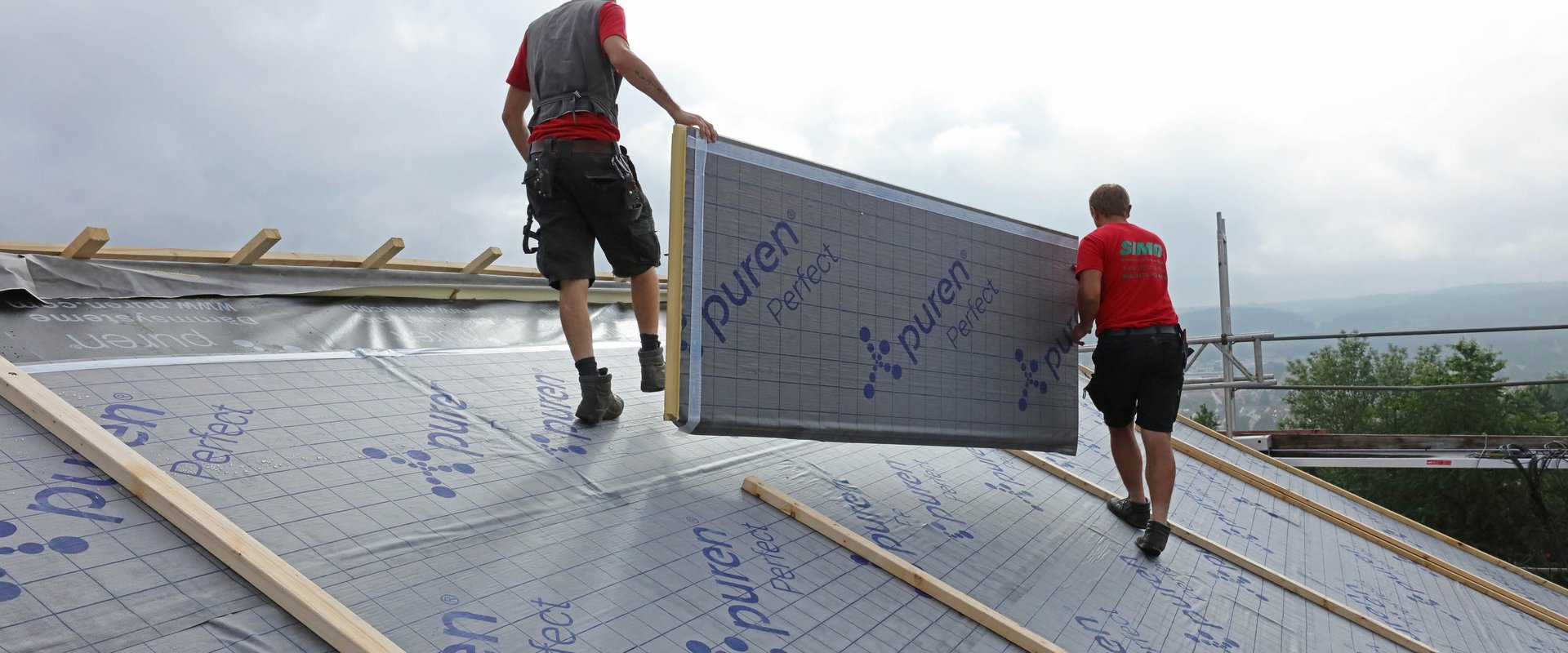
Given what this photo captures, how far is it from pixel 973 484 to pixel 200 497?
2180 millimetres

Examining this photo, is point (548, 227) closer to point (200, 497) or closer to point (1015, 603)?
point (200, 497)

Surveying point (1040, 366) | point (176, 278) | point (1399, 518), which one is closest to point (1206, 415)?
point (1399, 518)

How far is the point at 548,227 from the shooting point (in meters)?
2.55

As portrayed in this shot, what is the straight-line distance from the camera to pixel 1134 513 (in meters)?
A: 3.06

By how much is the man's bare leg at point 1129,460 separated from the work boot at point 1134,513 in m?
0.02

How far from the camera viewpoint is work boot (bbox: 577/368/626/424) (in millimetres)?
2508

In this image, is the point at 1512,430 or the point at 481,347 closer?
the point at 481,347

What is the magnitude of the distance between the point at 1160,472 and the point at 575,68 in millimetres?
2188

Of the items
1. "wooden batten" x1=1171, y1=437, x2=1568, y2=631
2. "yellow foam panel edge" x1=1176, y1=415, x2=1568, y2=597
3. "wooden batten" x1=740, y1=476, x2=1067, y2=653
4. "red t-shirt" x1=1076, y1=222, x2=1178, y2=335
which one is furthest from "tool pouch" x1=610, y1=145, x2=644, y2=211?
"yellow foam panel edge" x1=1176, y1=415, x2=1568, y2=597

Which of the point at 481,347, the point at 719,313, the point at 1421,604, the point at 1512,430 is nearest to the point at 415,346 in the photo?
the point at 481,347

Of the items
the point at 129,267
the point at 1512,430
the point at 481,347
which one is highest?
the point at 129,267

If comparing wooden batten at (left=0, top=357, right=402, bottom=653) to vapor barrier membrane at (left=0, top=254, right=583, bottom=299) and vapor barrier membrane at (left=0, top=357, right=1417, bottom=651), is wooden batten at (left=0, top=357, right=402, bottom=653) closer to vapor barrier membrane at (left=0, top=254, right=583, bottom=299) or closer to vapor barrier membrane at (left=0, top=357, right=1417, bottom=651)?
vapor barrier membrane at (left=0, top=357, right=1417, bottom=651)

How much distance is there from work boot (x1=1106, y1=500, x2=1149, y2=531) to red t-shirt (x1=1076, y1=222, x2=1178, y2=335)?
24.1 inches

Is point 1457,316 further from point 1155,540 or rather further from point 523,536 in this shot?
point 523,536
